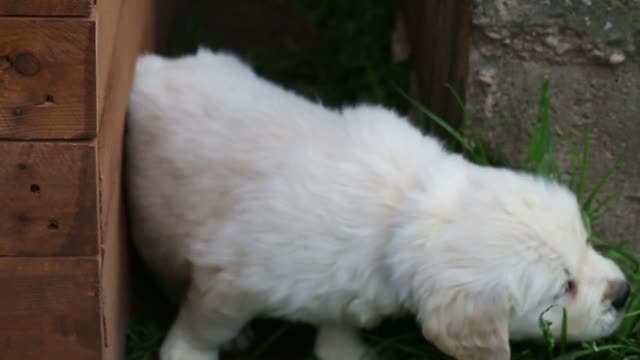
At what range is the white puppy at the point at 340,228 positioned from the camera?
2.90 meters

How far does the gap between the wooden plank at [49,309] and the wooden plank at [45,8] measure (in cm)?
55

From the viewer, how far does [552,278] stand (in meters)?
2.95

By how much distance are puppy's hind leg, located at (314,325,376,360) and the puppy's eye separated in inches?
23.9

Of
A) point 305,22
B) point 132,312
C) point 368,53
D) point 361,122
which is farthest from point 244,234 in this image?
point 305,22

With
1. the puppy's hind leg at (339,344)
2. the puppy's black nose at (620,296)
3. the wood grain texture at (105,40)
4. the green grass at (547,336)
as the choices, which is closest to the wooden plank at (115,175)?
the wood grain texture at (105,40)

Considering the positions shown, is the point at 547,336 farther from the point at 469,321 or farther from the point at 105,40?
the point at 105,40

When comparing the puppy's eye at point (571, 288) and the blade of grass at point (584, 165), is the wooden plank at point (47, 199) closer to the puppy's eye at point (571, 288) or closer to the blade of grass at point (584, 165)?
the puppy's eye at point (571, 288)

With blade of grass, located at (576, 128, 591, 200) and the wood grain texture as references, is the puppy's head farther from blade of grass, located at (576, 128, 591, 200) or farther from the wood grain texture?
the wood grain texture

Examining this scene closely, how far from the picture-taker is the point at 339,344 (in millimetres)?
3316

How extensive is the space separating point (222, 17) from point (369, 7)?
759 millimetres

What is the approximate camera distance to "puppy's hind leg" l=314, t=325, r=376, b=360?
3311 mm

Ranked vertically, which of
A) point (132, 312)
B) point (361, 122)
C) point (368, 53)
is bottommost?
point (132, 312)

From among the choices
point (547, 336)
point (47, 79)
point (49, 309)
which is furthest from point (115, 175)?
point (547, 336)

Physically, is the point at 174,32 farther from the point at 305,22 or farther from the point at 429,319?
the point at 429,319
